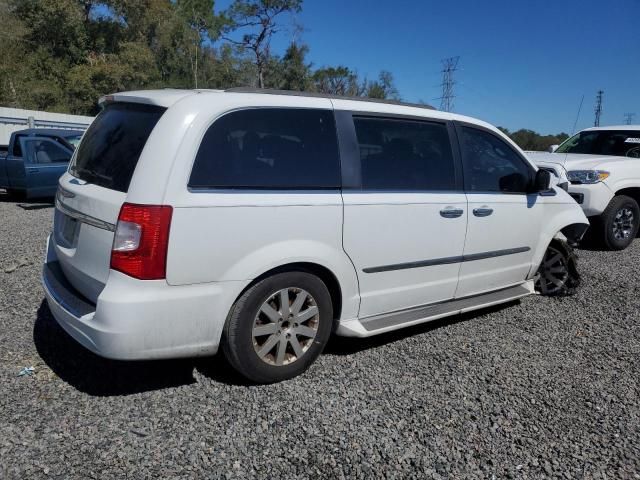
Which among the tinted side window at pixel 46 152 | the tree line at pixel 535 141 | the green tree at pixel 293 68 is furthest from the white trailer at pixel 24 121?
the green tree at pixel 293 68

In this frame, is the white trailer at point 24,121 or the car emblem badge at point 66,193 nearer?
the car emblem badge at point 66,193

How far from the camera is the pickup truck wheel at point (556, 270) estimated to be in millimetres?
5121

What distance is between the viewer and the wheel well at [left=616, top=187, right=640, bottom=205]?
7.58 meters

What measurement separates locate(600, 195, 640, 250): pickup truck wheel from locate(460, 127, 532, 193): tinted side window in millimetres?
3669

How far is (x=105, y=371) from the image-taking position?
329cm

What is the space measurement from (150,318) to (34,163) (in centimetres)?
946

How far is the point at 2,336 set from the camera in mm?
3730

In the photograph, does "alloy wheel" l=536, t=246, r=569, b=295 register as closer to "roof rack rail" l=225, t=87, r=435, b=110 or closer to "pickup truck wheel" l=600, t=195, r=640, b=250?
"roof rack rail" l=225, t=87, r=435, b=110

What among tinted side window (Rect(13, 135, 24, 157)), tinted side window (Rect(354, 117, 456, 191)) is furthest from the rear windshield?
tinted side window (Rect(13, 135, 24, 157))

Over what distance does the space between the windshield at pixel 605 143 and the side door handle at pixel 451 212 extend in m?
6.10

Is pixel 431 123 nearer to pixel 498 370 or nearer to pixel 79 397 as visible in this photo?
pixel 498 370

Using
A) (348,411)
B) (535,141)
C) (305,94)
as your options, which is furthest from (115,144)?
(535,141)

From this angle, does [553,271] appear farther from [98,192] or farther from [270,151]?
[98,192]

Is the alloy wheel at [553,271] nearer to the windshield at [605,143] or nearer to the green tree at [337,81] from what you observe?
the windshield at [605,143]
